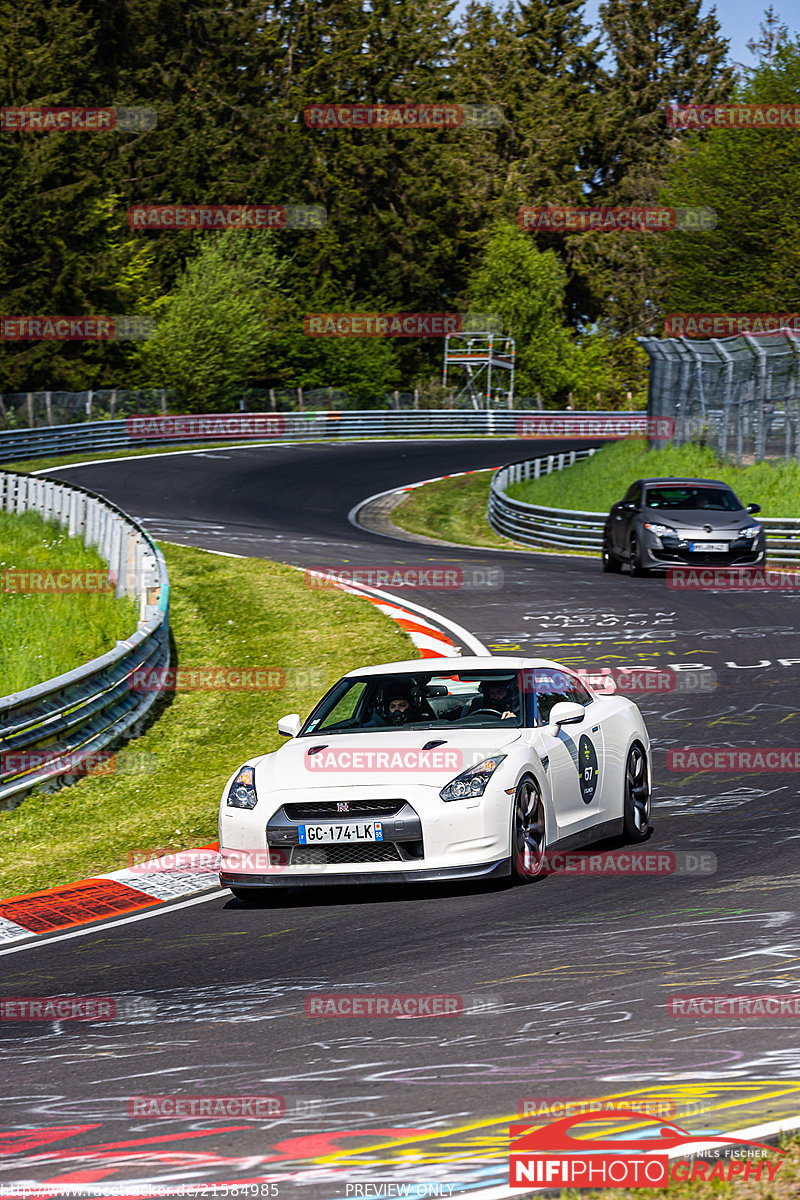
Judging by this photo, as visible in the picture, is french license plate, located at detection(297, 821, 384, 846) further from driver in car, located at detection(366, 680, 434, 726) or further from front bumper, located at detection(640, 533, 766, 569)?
front bumper, located at detection(640, 533, 766, 569)

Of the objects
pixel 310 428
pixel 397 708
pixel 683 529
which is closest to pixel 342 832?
pixel 397 708

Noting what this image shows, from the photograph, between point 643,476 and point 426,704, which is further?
point 643,476

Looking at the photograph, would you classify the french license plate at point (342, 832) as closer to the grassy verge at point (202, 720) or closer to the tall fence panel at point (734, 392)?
the grassy verge at point (202, 720)

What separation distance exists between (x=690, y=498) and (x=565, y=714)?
1656 cm

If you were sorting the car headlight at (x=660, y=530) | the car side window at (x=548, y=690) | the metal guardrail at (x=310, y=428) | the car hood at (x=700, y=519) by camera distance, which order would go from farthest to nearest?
the metal guardrail at (x=310, y=428)
the car headlight at (x=660, y=530)
the car hood at (x=700, y=519)
the car side window at (x=548, y=690)

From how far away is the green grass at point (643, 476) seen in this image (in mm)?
32938

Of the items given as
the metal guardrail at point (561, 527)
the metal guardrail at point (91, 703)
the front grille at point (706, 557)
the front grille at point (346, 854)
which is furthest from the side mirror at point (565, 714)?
the metal guardrail at point (561, 527)

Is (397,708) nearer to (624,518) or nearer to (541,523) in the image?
(624,518)

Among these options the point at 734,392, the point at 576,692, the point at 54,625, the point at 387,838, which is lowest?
the point at 54,625

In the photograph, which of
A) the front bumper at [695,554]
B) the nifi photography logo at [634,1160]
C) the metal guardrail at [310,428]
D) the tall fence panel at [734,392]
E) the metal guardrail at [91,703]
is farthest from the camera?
the metal guardrail at [310,428]

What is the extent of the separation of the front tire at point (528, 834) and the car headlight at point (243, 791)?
142 centimetres

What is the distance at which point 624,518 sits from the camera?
1029 inches

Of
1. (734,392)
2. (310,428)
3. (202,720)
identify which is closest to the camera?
(202,720)

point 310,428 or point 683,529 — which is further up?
point 310,428
